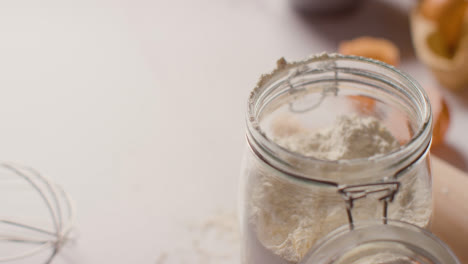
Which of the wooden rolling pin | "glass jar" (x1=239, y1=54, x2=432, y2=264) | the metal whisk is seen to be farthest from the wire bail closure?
the metal whisk

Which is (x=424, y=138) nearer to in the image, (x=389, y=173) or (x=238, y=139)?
(x=389, y=173)

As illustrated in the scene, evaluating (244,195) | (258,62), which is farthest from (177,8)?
(244,195)

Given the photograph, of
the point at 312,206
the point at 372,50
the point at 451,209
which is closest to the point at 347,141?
the point at 312,206

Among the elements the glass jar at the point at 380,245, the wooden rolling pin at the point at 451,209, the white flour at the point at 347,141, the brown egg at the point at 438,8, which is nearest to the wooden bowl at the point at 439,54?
the brown egg at the point at 438,8

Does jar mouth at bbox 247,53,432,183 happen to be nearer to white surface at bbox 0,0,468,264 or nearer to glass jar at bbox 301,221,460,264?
glass jar at bbox 301,221,460,264

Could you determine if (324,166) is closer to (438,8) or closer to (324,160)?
(324,160)

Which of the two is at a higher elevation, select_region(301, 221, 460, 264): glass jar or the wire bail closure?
the wire bail closure
